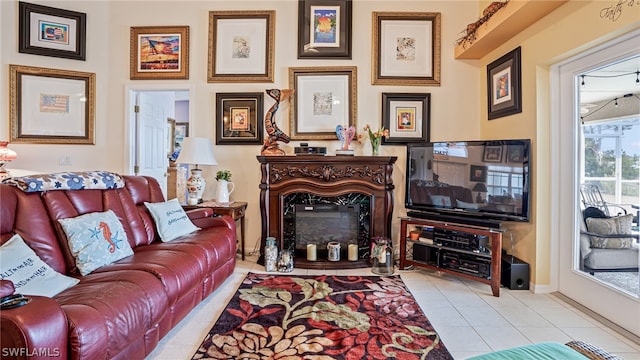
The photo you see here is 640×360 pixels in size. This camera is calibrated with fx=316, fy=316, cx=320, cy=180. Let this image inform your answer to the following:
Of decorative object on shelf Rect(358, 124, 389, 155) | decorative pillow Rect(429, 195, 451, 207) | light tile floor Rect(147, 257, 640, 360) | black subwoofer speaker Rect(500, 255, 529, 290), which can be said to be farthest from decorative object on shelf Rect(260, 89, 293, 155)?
black subwoofer speaker Rect(500, 255, 529, 290)

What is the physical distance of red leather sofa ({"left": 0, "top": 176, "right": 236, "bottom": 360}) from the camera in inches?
45.8

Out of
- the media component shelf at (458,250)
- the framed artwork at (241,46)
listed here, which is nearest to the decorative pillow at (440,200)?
the media component shelf at (458,250)

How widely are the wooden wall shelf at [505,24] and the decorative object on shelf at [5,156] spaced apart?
17.0ft

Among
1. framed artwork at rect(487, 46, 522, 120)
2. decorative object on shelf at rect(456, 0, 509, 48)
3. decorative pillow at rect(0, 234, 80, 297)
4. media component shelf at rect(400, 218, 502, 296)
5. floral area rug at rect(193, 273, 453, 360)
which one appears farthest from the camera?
framed artwork at rect(487, 46, 522, 120)

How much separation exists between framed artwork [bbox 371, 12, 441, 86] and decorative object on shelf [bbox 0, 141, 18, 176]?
4.14 metres

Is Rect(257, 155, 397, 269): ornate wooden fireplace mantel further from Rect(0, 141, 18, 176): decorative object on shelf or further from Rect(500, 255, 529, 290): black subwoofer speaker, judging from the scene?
Rect(0, 141, 18, 176): decorative object on shelf

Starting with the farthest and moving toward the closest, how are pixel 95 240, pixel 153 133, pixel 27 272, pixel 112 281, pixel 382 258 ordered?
pixel 153 133
pixel 382 258
pixel 95 240
pixel 112 281
pixel 27 272

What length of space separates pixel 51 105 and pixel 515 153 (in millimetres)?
5033

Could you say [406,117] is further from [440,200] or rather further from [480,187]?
[480,187]

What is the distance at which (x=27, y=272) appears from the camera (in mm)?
1555

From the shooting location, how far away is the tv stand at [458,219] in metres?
2.93

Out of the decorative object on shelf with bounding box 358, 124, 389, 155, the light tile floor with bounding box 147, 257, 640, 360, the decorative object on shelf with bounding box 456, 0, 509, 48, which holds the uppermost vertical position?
the decorative object on shelf with bounding box 456, 0, 509, 48

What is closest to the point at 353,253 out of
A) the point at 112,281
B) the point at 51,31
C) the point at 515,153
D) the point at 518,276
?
the point at 518,276

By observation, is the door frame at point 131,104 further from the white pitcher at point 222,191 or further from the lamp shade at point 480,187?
the lamp shade at point 480,187
